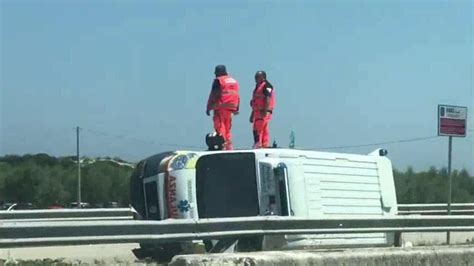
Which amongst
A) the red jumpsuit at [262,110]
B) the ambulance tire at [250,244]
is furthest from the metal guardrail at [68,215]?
the ambulance tire at [250,244]

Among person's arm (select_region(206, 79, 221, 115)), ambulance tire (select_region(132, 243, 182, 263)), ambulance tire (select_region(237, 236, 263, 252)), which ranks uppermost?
person's arm (select_region(206, 79, 221, 115))

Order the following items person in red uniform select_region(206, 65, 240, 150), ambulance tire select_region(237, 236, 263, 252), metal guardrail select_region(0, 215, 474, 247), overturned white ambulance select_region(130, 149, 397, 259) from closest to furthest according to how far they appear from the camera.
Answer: metal guardrail select_region(0, 215, 474, 247) < ambulance tire select_region(237, 236, 263, 252) < overturned white ambulance select_region(130, 149, 397, 259) < person in red uniform select_region(206, 65, 240, 150)

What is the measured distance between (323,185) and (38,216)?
5531mm

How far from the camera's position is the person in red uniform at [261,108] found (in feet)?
44.0

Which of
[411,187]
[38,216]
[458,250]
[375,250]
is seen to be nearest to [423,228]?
[458,250]

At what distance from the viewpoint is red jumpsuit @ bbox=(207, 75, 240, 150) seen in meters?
12.9

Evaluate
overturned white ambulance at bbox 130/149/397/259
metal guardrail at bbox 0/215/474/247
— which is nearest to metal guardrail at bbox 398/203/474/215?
overturned white ambulance at bbox 130/149/397/259

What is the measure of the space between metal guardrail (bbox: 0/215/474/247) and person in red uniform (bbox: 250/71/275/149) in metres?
3.33

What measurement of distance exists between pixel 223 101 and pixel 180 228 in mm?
4696

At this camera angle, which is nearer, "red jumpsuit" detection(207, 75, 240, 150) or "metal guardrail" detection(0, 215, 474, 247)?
"metal guardrail" detection(0, 215, 474, 247)

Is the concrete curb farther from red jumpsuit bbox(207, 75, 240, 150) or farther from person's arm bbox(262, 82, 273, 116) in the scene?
person's arm bbox(262, 82, 273, 116)

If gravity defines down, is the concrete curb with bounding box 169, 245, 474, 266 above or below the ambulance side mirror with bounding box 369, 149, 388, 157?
below

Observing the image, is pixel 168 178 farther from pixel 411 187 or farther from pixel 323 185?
pixel 411 187

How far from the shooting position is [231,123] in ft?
43.1
